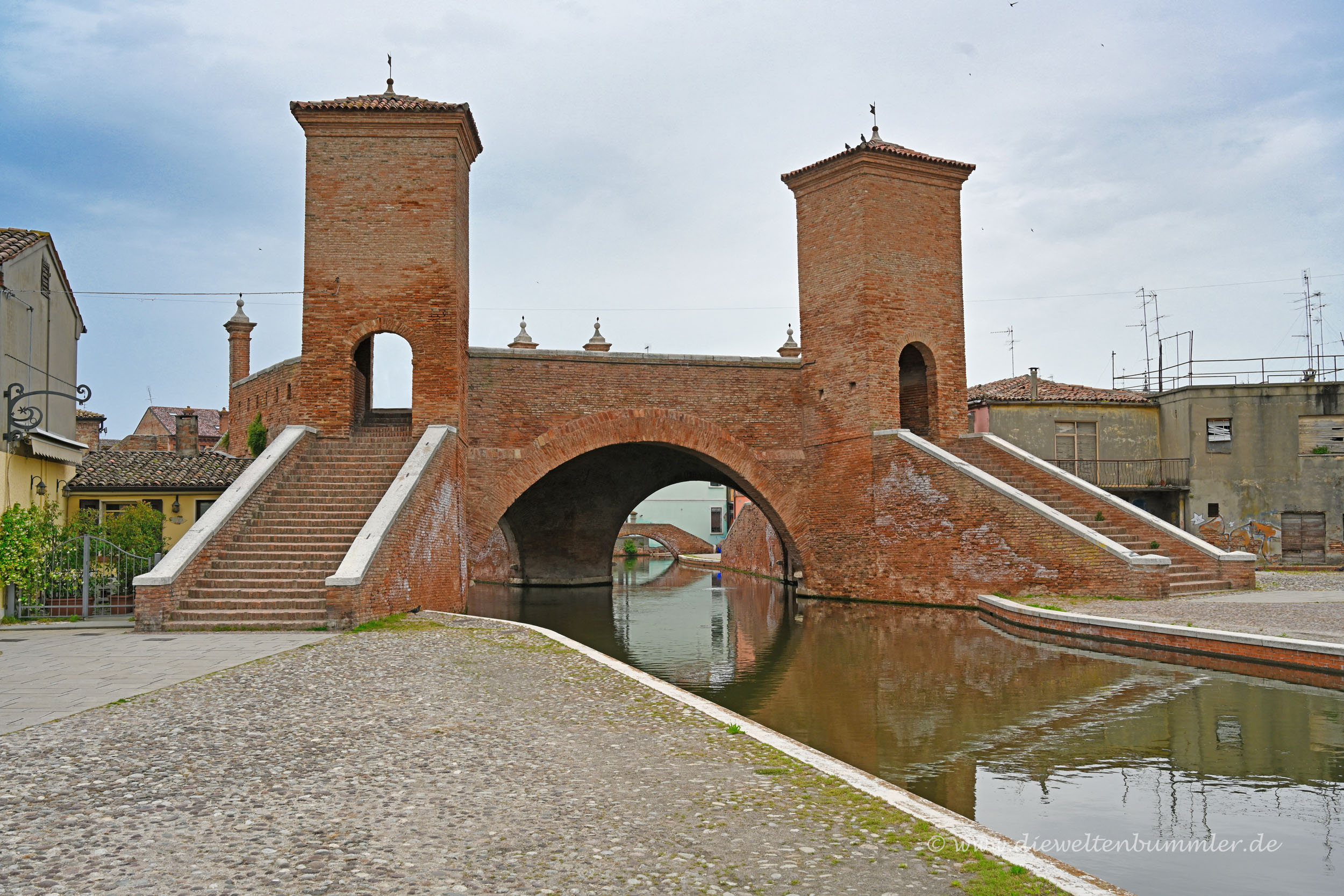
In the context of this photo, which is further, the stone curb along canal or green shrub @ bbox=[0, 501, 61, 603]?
green shrub @ bbox=[0, 501, 61, 603]

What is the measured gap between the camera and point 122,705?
20.1 feet

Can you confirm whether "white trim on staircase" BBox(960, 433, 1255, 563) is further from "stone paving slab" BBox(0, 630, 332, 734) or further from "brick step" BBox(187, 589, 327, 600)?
"stone paving slab" BBox(0, 630, 332, 734)

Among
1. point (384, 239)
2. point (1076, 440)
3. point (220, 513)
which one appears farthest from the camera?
point (1076, 440)

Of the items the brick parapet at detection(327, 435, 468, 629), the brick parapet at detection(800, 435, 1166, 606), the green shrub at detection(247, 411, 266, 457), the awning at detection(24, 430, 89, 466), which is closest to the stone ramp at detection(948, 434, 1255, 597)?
the brick parapet at detection(800, 435, 1166, 606)

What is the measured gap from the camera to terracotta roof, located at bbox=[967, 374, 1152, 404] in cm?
2481

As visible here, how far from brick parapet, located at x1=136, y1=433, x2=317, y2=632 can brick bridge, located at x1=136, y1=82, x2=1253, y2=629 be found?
0.07m

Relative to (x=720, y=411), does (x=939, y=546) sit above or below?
below

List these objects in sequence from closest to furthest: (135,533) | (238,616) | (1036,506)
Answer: (238,616), (135,533), (1036,506)

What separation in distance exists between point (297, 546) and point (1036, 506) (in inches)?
405

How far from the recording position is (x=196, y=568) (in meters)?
10.5

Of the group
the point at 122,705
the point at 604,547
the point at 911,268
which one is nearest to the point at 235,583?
the point at 122,705

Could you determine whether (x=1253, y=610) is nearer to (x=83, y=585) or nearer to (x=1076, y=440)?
(x=83, y=585)

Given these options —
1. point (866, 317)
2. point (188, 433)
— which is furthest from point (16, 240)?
point (866, 317)

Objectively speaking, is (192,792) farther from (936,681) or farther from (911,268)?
(911,268)
